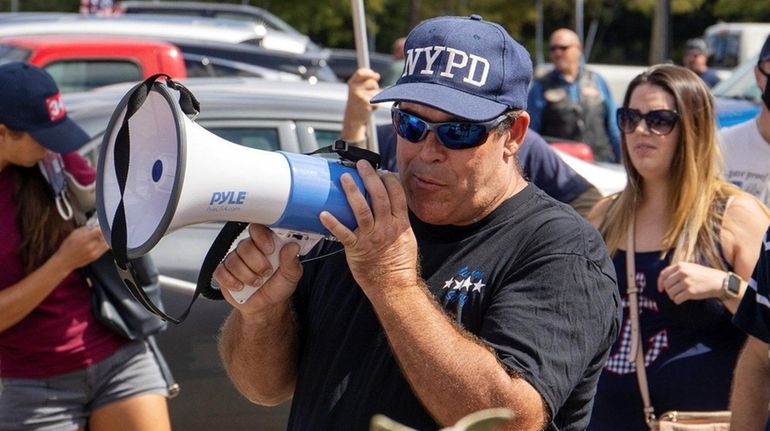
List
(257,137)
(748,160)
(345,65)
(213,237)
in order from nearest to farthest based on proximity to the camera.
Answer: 1. (748,160)
2. (213,237)
3. (257,137)
4. (345,65)

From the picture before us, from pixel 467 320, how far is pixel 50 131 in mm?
1871

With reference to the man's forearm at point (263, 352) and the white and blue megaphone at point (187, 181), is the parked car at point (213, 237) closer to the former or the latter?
the man's forearm at point (263, 352)

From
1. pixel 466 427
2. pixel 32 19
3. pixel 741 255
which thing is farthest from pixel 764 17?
pixel 466 427

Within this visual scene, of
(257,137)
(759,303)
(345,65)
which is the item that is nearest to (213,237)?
(257,137)

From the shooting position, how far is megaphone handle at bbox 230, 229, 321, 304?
7.25ft

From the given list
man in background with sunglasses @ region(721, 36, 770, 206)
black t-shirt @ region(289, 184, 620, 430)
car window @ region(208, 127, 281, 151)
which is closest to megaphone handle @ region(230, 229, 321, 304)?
black t-shirt @ region(289, 184, 620, 430)

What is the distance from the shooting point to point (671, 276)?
3326 millimetres

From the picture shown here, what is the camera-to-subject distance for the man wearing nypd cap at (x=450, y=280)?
6.94 feet

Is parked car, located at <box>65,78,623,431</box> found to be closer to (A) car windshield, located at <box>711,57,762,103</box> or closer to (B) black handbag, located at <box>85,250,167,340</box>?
(B) black handbag, located at <box>85,250,167,340</box>

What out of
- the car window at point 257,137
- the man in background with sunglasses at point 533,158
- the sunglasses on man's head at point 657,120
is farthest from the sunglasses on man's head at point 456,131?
the car window at point 257,137

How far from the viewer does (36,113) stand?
3652mm

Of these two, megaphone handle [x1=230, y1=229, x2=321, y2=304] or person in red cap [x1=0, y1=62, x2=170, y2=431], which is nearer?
megaphone handle [x1=230, y1=229, x2=321, y2=304]

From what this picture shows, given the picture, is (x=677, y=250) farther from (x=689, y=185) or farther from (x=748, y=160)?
(x=748, y=160)

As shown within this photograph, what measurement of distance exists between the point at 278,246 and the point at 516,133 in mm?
518
